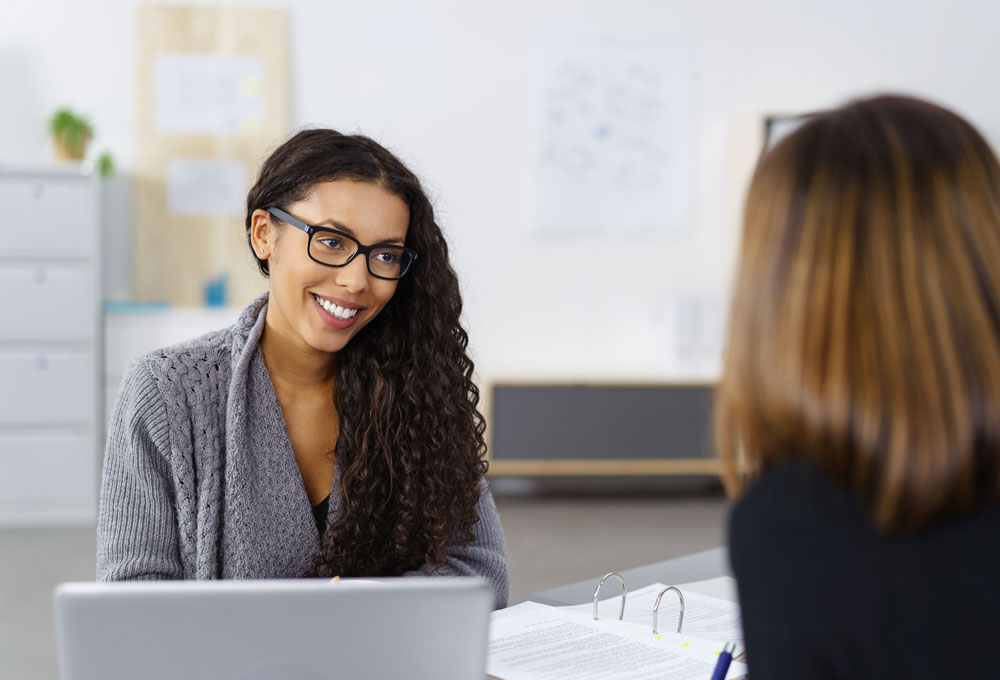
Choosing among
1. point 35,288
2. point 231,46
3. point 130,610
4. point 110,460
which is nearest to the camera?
point 130,610

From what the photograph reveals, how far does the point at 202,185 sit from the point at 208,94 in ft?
1.53

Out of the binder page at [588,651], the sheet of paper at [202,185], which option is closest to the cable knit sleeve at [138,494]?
the binder page at [588,651]

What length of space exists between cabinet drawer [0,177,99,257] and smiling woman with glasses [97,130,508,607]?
10.2ft

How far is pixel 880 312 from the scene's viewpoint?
29.9 inches

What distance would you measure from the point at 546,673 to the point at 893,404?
2.24 feet

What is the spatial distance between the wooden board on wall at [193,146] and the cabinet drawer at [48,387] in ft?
1.98

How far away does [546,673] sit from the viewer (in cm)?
126

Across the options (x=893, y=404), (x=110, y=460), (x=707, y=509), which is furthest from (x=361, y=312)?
(x=707, y=509)

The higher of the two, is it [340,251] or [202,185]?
[202,185]

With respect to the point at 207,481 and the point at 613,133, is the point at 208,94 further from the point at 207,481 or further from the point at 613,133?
the point at 207,481

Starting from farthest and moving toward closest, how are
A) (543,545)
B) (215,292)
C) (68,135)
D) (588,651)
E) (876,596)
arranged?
(215,292), (68,135), (543,545), (588,651), (876,596)

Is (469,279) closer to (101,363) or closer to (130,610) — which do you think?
(101,363)

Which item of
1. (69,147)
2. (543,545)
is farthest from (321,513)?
(69,147)

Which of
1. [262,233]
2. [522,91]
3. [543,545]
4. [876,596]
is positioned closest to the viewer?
[876,596]
